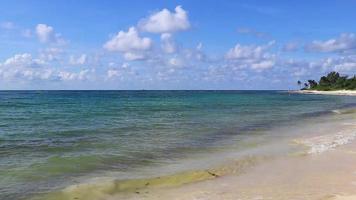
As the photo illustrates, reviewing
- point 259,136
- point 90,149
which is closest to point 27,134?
point 90,149

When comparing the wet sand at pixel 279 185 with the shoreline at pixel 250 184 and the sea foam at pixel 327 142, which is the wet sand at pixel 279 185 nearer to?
the shoreline at pixel 250 184

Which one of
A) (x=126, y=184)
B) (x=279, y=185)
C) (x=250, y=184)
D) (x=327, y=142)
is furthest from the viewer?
(x=327, y=142)

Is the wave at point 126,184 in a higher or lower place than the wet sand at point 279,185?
lower

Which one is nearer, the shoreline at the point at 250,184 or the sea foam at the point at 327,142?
the shoreline at the point at 250,184

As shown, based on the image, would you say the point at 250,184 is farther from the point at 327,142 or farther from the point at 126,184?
the point at 327,142

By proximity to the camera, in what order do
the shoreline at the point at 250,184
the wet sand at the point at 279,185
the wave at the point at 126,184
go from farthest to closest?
the wave at the point at 126,184
the shoreline at the point at 250,184
the wet sand at the point at 279,185

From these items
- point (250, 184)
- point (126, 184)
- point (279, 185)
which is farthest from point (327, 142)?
point (126, 184)

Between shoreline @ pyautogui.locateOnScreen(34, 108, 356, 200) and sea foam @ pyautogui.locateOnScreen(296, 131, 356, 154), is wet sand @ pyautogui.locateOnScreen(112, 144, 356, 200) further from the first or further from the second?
sea foam @ pyautogui.locateOnScreen(296, 131, 356, 154)

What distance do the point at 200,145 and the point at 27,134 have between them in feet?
32.3

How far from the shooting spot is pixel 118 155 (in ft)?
55.2

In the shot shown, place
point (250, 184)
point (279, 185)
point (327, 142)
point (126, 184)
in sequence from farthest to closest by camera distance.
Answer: point (327, 142)
point (126, 184)
point (250, 184)
point (279, 185)

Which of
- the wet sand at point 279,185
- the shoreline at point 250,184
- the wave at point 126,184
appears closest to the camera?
the wet sand at point 279,185

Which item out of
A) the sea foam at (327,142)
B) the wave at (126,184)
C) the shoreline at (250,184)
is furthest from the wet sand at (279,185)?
the sea foam at (327,142)

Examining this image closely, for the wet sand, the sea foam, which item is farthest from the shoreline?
the sea foam
